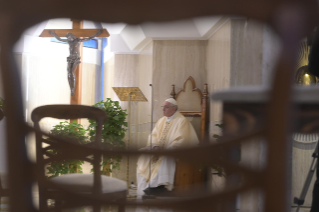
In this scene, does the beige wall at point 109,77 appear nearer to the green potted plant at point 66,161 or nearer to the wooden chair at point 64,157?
the green potted plant at point 66,161

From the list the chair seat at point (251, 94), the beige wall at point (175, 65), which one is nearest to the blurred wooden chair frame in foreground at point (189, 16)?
the chair seat at point (251, 94)

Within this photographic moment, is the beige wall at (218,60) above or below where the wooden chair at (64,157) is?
above

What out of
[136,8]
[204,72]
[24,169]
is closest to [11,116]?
[24,169]

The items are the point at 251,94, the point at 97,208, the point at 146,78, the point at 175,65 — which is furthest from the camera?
the point at 146,78

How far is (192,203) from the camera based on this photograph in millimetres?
588

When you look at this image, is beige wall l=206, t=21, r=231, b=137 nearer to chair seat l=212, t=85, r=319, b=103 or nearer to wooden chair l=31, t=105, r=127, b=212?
chair seat l=212, t=85, r=319, b=103

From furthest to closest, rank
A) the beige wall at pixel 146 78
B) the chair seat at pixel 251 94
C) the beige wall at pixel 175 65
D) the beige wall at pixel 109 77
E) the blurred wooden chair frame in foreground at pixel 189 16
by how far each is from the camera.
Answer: the beige wall at pixel 109 77
the beige wall at pixel 146 78
the beige wall at pixel 175 65
the chair seat at pixel 251 94
the blurred wooden chair frame in foreground at pixel 189 16

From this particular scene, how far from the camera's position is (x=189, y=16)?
0.49m

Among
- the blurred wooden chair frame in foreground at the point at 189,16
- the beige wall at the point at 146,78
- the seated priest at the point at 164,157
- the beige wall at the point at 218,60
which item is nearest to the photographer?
the blurred wooden chair frame in foreground at the point at 189,16

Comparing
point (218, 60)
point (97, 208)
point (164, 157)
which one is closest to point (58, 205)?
point (97, 208)

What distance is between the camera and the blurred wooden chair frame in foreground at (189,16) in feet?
1.63

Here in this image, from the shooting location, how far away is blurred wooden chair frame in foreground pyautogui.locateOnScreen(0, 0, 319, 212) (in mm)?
497

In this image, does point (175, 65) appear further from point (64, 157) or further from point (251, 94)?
point (64, 157)

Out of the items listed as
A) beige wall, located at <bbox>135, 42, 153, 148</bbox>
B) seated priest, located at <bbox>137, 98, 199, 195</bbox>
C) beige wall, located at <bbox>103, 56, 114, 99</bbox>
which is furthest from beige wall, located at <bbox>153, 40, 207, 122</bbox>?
seated priest, located at <bbox>137, 98, 199, 195</bbox>
